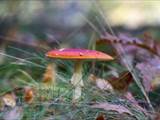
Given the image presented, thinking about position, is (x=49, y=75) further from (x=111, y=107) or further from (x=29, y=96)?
(x=111, y=107)

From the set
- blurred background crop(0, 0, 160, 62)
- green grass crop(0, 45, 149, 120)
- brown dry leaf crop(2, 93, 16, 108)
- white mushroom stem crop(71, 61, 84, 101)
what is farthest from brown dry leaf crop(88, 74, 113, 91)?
blurred background crop(0, 0, 160, 62)

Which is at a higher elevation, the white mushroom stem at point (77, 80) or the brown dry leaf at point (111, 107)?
the white mushroom stem at point (77, 80)

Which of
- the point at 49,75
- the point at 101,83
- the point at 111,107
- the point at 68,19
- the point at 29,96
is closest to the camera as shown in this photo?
the point at 111,107

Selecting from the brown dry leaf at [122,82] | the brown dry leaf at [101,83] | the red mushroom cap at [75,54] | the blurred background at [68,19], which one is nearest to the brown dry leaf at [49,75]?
the brown dry leaf at [101,83]

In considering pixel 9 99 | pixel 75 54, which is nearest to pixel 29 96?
pixel 9 99

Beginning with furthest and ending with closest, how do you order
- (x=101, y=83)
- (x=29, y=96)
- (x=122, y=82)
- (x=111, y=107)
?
(x=122, y=82)
(x=101, y=83)
(x=29, y=96)
(x=111, y=107)

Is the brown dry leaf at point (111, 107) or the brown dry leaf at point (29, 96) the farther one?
the brown dry leaf at point (29, 96)

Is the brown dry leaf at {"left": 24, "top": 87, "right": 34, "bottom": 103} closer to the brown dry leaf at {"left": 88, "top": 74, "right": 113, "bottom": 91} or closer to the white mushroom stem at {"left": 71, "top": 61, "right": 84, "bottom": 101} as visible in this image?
the white mushroom stem at {"left": 71, "top": 61, "right": 84, "bottom": 101}

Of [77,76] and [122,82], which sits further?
[122,82]

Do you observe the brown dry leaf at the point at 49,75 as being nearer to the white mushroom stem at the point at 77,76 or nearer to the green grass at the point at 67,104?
the green grass at the point at 67,104

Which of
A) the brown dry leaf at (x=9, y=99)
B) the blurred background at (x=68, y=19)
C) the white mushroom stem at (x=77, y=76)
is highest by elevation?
the blurred background at (x=68, y=19)
